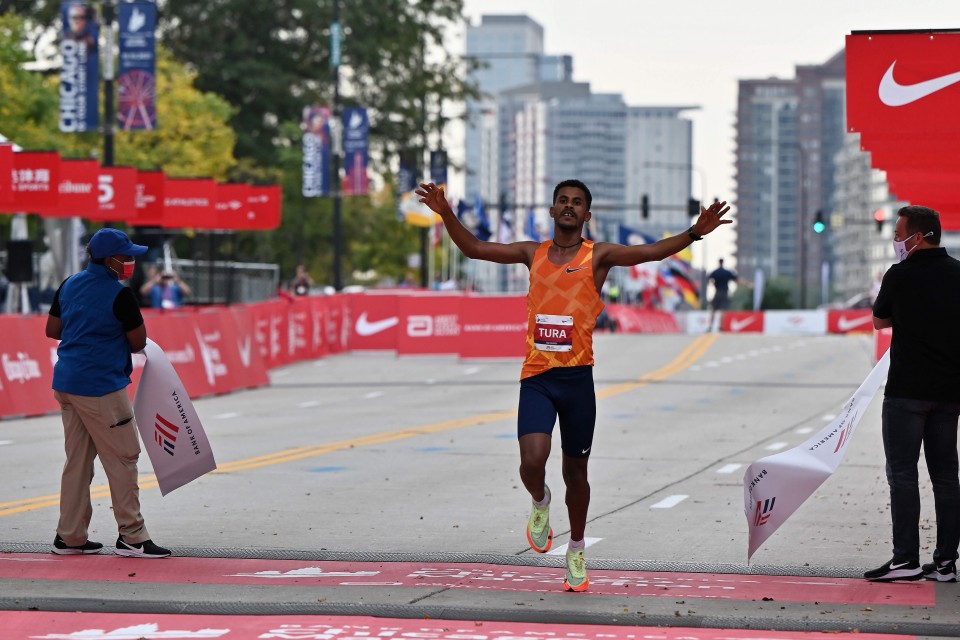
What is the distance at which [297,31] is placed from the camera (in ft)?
246

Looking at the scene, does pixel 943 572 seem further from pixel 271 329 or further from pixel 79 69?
pixel 79 69

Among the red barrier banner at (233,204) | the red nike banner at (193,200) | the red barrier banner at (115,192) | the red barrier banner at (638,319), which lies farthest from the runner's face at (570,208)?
the red barrier banner at (638,319)

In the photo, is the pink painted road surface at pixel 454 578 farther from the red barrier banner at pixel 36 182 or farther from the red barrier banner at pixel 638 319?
the red barrier banner at pixel 638 319

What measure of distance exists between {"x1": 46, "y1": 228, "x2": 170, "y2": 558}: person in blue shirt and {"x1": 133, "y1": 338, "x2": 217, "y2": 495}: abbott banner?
390 mm

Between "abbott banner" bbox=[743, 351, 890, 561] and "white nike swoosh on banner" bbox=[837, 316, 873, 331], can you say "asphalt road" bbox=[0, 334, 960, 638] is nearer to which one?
"abbott banner" bbox=[743, 351, 890, 561]

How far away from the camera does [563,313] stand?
8.71 metres

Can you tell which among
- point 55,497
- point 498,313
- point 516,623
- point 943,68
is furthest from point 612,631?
point 498,313

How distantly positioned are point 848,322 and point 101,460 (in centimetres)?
5791

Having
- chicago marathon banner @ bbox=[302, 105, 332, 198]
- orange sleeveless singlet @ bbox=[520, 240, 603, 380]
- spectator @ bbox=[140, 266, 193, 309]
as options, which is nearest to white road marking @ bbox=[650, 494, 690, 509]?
orange sleeveless singlet @ bbox=[520, 240, 603, 380]

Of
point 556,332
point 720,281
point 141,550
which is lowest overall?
point 141,550

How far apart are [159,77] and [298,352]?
2793cm

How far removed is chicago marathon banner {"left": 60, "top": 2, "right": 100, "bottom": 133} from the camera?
126 feet

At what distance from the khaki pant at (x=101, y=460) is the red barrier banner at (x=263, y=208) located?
1358 inches

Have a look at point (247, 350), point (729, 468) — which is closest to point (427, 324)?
point (247, 350)
